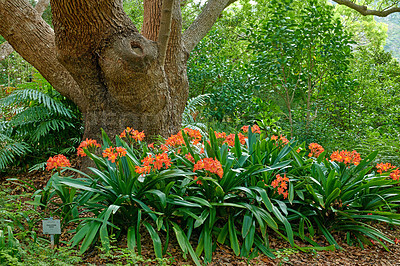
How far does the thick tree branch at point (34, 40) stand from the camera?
393 cm

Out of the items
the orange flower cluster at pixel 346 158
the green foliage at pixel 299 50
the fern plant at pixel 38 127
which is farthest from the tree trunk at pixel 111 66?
the green foliage at pixel 299 50

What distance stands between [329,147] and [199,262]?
3586mm

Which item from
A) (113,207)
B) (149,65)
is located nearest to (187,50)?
(149,65)

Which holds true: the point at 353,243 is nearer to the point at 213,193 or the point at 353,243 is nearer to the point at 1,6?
the point at 213,193

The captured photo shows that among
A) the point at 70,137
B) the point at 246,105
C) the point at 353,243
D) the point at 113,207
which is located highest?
the point at 246,105

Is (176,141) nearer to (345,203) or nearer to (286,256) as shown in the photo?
(286,256)

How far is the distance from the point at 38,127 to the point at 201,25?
2579 mm

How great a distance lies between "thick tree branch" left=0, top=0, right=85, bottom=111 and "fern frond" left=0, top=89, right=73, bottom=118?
0.70 feet

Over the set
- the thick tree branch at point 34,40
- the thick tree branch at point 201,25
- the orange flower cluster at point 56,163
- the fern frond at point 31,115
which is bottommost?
the orange flower cluster at point 56,163

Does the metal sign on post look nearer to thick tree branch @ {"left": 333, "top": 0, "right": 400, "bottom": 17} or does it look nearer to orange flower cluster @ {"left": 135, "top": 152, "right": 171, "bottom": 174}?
orange flower cluster @ {"left": 135, "top": 152, "right": 171, "bottom": 174}

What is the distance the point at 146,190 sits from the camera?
107 inches

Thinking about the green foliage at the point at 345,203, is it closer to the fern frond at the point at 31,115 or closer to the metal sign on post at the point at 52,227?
the metal sign on post at the point at 52,227

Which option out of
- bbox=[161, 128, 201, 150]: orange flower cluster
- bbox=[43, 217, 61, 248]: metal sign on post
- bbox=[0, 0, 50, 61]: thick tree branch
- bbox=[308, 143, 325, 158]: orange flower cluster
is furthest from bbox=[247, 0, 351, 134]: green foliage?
bbox=[0, 0, 50, 61]: thick tree branch

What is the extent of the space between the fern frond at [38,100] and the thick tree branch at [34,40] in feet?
0.70
